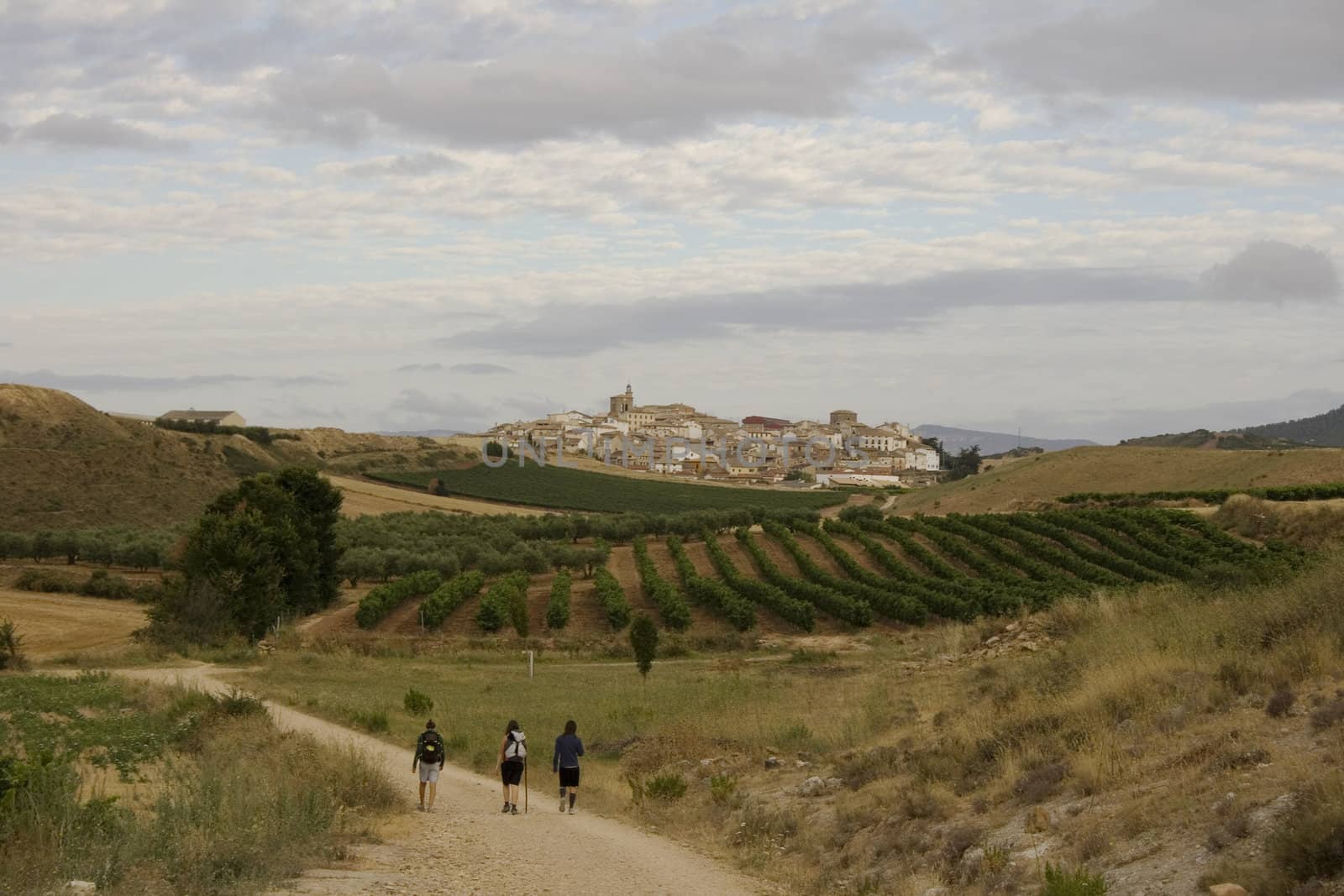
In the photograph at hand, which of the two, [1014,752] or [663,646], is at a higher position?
[1014,752]

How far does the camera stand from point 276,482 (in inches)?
1901

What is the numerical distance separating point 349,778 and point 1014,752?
7.96 metres

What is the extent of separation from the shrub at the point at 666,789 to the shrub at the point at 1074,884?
763 centimetres

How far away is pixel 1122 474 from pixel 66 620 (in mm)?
67914

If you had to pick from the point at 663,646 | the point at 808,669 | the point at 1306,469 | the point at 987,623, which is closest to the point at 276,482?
the point at 663,646

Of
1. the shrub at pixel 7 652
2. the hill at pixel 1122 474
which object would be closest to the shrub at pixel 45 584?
the shrub at pixel 7 652

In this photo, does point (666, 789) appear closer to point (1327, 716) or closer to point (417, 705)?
point (1327, 716)

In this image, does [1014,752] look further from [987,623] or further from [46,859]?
[987,623]

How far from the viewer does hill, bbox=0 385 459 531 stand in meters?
74.0

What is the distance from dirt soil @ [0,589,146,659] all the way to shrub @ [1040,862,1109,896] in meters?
36.6

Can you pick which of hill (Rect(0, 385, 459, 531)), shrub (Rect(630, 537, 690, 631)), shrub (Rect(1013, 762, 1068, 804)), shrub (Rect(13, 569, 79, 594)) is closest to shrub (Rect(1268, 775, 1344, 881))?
shrub (Rect(1013, 762, 1068, 804))

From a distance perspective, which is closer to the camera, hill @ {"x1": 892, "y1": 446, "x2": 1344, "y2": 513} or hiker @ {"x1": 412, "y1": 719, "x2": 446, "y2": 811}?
hiker @ {"x1": 412, "y1": 719, "x2": 446, "y2": 811}

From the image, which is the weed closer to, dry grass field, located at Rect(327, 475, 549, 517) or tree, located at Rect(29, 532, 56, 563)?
tree, located at Rect(29, 532, 56, 563)

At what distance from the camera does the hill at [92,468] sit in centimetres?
7400
